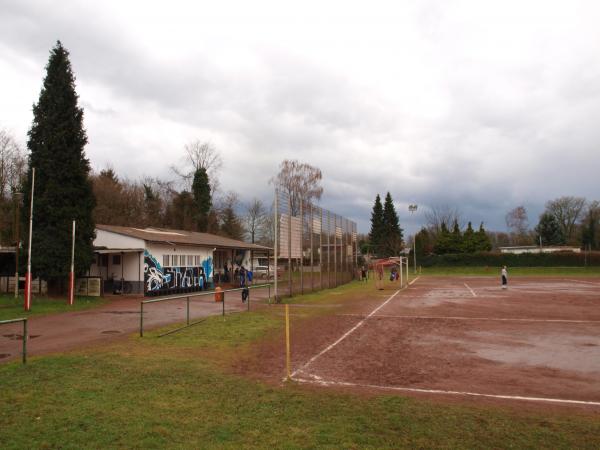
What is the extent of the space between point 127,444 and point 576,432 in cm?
553

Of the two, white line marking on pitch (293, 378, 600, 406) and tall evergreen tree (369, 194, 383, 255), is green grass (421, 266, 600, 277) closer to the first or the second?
tall evergreen tree (369, 194, 383, 255)

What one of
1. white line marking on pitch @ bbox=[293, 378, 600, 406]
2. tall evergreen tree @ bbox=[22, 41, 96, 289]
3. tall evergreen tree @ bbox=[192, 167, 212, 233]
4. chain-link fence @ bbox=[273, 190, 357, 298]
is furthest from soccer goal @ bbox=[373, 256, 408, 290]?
white line marking on pitch @ bbox=[293, 378, 600, 406]

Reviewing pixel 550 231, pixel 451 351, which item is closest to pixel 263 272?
pixel 451 351

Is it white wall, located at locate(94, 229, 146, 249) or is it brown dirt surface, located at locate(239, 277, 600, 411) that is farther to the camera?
white wall, located at locate(94, 229, 146, 249)

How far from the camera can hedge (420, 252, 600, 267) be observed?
209 ft

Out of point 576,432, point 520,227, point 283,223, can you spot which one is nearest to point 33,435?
point 576,432

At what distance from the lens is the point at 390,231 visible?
87.1 m

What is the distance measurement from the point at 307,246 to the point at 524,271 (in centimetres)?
4387

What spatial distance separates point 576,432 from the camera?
5895 millimetres

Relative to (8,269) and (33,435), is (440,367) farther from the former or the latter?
(8,269)

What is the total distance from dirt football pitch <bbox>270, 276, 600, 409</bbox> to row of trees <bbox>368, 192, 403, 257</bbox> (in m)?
64.6

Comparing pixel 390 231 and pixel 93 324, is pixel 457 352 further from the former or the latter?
pixel 390 231

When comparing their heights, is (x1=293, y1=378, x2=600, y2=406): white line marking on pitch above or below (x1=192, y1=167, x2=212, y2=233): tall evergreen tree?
below

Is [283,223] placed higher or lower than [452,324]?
higher
